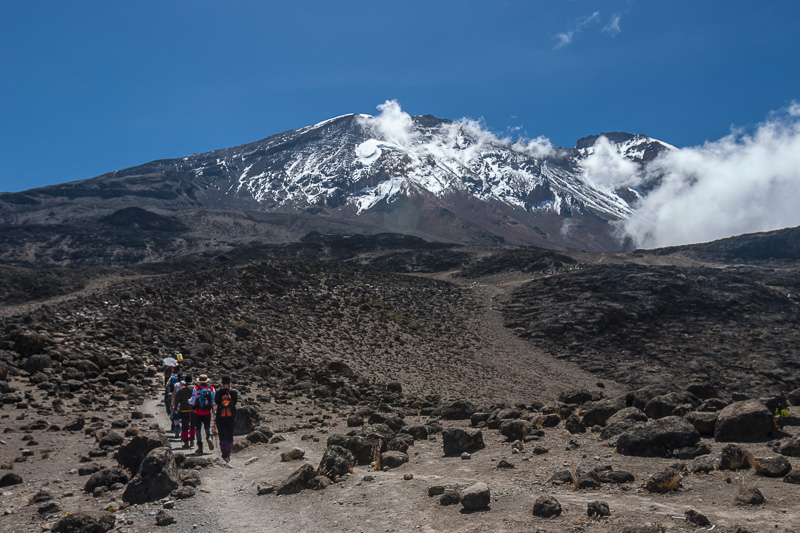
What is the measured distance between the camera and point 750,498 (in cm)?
565

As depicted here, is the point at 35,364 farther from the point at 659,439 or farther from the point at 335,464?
the point at 659,439

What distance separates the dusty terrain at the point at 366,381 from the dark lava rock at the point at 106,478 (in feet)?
0.71

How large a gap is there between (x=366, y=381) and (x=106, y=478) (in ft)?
50.3

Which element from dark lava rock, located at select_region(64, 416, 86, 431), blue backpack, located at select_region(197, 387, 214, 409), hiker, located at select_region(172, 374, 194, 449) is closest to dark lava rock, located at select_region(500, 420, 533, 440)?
blue backpack, located at select_region(197, 387, 214, 409)

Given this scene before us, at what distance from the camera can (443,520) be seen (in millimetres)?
6195

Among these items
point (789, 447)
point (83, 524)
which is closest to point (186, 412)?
point (83, 524)

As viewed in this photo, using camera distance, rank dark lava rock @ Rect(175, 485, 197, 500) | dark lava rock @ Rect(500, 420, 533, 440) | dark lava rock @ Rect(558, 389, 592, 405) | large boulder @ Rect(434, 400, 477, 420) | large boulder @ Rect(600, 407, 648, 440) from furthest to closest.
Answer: dark lava rock @ Rect(558, 389, 592, 405), large boulder @ Rect(434, 400, 477, 420), dark lava rock @ Rect(500, 420, 533, 440), large boulder @ Rect(600, 407, 648, 440), dark lava rock @ Rect(175, 485, 197, 500)

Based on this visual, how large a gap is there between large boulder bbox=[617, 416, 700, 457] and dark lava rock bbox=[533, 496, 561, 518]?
274cm

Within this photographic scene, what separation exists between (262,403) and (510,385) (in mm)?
14351

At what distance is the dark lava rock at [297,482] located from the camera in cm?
763

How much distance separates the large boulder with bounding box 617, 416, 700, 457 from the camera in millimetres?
7895

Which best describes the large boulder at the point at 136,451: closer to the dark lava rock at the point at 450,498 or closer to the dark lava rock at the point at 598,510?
the dark lava rock at the point at 450,498

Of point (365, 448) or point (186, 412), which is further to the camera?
point (186, 412)

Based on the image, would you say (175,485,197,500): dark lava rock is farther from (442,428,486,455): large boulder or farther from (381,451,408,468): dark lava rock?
(442,428,486,455): large boulder
